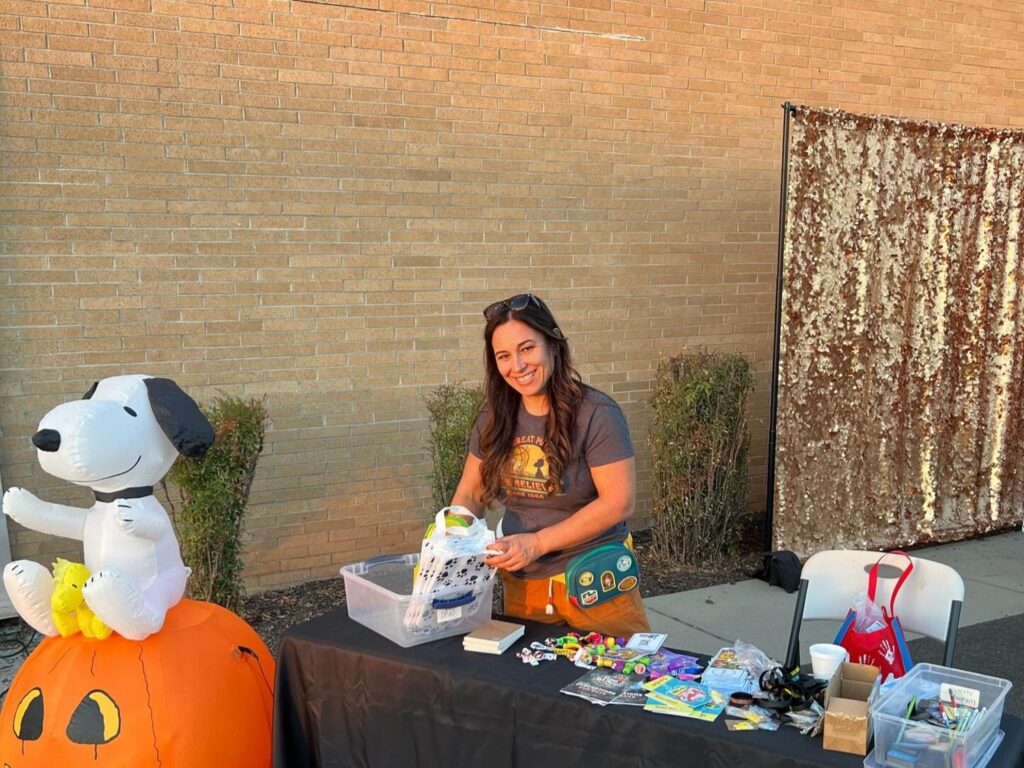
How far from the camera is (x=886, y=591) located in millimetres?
3270

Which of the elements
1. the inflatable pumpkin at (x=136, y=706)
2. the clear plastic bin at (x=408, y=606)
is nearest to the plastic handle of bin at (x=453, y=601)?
the clear plastic bin at (x=408, y=606)

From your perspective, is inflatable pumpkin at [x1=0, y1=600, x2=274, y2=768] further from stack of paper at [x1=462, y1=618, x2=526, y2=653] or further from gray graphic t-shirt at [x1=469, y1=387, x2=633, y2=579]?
gray graphic t-shirt at [x1=469, y1=387, x2=633, y2=579]

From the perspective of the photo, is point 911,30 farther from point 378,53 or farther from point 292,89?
point 292,89

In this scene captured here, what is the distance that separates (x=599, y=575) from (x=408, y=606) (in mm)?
604

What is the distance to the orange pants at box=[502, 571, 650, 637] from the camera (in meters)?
3.00

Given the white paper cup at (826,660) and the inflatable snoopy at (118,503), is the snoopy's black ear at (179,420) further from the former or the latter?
the white paper cup at (826,660)

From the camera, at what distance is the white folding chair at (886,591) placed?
3.11 m

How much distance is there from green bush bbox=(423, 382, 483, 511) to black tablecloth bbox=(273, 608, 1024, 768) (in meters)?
2.56

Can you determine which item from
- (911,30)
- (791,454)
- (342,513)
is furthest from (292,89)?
(911,30)

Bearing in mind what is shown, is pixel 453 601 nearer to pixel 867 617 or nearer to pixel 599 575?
pixel 599 575

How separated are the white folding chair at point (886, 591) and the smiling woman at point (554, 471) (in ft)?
2.10

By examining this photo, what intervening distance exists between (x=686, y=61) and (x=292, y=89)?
2785 mm

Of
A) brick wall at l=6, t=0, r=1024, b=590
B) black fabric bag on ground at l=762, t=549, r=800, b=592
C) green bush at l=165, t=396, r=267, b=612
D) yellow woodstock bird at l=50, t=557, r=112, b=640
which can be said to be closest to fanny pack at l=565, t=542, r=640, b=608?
yellow woodstock bird at l=50, t=557, r=112, b=640

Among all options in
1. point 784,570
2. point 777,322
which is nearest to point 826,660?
point 784,570
